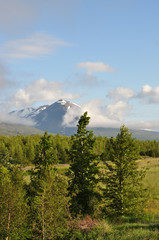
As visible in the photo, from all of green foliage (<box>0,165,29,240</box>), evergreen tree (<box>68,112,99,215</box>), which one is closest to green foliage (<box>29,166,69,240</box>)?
green foliage (<box>0,165,29,240</box>)

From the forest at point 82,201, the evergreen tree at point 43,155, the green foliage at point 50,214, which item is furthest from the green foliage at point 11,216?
the evergreen tree at point 43,155

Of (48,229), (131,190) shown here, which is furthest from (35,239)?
(131,190)

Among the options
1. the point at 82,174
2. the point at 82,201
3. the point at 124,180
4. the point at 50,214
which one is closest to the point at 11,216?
the point at 50,214

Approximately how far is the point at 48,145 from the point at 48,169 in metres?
3.81

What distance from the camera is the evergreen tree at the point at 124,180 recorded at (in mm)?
26266

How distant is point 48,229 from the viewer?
23125 mm

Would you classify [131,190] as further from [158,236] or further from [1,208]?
[1,208]

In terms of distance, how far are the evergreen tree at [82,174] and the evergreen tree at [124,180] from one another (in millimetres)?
2092

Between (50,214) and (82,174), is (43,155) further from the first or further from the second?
(50,214)

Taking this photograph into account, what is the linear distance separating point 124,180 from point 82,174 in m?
5.27

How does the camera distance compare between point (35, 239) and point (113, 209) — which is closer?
point (35, 239)

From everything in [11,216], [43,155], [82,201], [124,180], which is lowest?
[11,216]

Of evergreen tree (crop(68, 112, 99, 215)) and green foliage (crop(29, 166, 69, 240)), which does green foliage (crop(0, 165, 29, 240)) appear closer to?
green foliage (crop(29, 166, 69, 240))

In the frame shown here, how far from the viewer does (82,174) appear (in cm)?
2980
